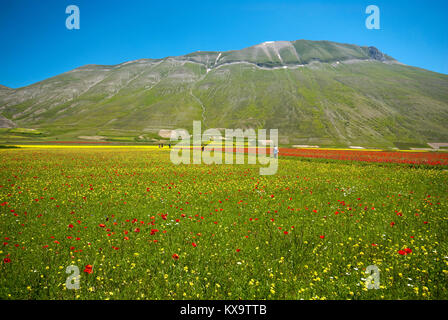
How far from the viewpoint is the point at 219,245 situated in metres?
7.80

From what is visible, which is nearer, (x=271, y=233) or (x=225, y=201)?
(x=271, y=233)

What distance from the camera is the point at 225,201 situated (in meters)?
A: 13.3

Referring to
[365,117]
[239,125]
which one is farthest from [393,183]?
[365,117]

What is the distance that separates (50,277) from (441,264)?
11047mm

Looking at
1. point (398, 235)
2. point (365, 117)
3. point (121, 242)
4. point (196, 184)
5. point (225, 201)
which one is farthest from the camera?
point (365, 117)

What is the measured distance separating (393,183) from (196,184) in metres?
16.8

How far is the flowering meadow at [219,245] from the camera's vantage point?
5.66 metres

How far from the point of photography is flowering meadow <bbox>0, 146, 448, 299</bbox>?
5656 mm

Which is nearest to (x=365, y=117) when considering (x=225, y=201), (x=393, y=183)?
(x=393, y=183)

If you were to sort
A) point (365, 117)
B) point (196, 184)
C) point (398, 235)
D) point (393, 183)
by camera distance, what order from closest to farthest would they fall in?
point (398, 235)
point (196, 184)
point (393, 183)
point (365, 117)
